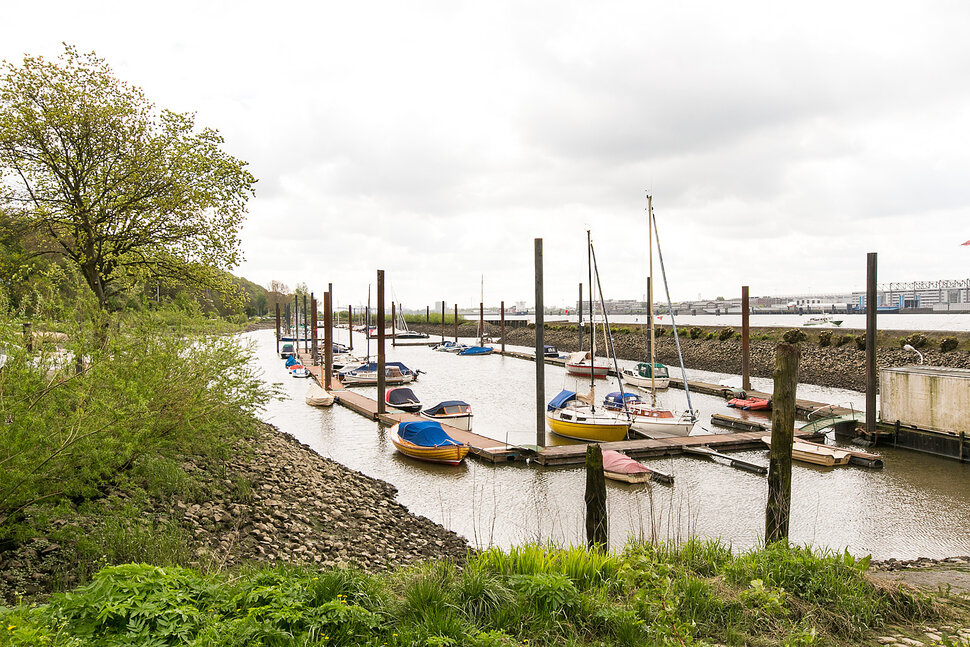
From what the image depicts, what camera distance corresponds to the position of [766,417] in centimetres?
2723

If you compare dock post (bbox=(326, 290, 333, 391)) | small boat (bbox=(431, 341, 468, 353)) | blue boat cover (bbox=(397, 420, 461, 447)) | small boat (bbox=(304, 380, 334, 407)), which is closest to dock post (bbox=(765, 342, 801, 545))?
blue boat cover (bbox=(397, 420, 461, 447))

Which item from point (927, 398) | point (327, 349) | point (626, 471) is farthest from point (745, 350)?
point (327, 349)

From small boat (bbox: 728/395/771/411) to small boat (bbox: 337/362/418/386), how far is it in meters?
23.1

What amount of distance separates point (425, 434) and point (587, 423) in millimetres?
6711

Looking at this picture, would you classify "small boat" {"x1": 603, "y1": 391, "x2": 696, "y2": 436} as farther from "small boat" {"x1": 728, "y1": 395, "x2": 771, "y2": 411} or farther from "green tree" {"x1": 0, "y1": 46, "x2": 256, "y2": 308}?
"green tree" {"x1": 0, "y1": 46, "x2": 256, "y2": 308}

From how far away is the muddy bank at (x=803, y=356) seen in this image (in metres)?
36.6

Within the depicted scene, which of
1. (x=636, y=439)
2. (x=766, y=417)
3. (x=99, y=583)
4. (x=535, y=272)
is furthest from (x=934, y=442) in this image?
(x=99, y=583)

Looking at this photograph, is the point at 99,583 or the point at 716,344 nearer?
the point at 99,583

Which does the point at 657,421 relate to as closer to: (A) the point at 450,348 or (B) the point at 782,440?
(B) the point at 782,440

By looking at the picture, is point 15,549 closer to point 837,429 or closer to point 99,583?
point 99,583

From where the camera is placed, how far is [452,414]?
2469 cm

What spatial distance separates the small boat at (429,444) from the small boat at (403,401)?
8114mm

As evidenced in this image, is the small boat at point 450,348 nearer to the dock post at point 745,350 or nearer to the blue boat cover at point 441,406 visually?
the dock post at point 745,350

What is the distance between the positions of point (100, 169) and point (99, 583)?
43.6 feet
